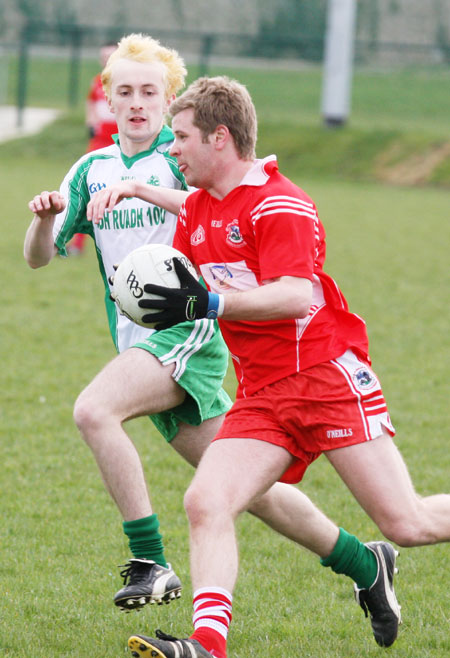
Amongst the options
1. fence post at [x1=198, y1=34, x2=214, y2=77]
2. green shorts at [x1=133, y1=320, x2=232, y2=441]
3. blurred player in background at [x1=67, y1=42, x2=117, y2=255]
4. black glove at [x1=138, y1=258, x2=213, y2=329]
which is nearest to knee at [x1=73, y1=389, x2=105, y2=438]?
green shorts at [x1=133, y1=320, x2=232, y2=441]

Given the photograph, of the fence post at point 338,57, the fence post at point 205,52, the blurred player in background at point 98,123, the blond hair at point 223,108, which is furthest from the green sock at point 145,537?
the fence post at point 205,52

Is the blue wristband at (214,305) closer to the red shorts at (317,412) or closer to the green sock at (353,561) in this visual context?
the red shorts at (317,412)

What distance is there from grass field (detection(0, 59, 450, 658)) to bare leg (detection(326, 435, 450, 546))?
2.00ft

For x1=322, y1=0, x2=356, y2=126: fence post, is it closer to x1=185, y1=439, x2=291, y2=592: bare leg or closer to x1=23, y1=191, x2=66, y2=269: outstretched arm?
x1=23, y1=191, x2=66, y2=269: outstretched arm

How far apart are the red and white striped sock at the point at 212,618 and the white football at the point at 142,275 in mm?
938

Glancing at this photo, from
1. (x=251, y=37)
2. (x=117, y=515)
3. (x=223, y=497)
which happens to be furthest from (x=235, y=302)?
(x=251, y=37)

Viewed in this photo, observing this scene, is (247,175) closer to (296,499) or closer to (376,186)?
(296,499)

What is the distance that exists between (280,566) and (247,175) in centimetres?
199

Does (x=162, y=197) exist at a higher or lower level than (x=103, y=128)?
higher

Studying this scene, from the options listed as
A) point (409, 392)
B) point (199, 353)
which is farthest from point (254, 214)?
point (409, 392)

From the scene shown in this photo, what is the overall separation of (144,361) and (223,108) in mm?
1095

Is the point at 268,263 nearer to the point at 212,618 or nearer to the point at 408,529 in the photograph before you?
the point at 408,529

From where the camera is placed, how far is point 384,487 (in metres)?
3.67

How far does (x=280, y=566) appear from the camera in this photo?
4.89 m
